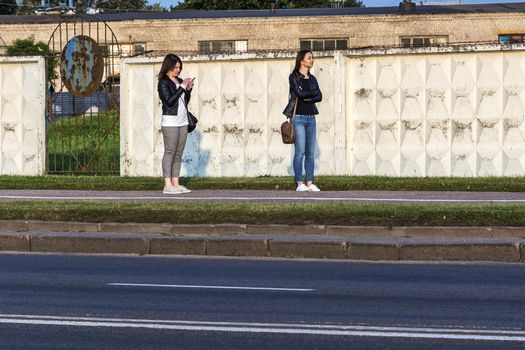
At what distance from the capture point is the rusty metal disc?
25.0 m

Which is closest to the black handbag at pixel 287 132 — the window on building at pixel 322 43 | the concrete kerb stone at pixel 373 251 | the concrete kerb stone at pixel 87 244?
the concrete kerb stone at pixel 87 244

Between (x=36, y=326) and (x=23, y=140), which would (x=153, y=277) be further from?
(x=23, y=140)

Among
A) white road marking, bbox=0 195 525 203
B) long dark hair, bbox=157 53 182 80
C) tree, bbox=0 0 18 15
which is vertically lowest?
white road marking, bbox=0 195 525 203

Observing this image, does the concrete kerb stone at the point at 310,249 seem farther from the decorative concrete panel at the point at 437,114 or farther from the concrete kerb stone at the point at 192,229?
the decorative concrete panel at the point at 437,114

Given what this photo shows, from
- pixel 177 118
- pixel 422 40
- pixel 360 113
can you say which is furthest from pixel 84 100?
pixel 422 40

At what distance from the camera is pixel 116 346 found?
324 inches

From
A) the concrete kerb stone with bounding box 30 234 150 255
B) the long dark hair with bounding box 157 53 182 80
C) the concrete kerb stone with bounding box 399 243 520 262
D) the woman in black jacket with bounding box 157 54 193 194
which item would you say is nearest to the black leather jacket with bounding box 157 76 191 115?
the woman in black jacket with bounding box 157 54 193 194

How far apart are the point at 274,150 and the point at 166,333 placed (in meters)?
14.9

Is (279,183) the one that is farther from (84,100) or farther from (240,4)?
(240,4)

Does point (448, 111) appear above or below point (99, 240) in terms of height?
above

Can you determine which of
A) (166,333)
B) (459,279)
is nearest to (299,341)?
(166,333)

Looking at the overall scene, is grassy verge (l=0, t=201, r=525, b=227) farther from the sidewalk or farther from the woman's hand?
the woman's hand

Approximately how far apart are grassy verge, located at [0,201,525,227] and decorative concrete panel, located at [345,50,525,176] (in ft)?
21.0

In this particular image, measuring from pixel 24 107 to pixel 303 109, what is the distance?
7643 mm
